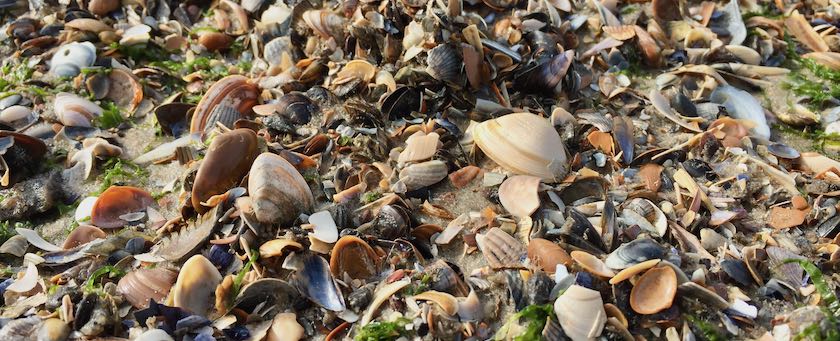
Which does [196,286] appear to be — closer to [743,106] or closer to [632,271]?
[632,271]

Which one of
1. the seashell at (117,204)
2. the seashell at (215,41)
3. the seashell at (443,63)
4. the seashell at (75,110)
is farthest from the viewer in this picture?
the seashell at (215,41)

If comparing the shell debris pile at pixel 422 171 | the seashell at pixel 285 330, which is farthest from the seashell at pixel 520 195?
the seashell at pixel 285 330

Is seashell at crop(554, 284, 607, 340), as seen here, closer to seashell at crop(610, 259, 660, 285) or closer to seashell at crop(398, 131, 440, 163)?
seashell at crop(610, 259, 660, 285)

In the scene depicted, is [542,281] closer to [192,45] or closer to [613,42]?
[613,42]

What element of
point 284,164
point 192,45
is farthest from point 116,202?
point 192,45

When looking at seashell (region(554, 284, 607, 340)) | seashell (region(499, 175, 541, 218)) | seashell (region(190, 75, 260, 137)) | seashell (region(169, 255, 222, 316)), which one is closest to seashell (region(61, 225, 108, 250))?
seashell (region(169, 255, 222, 316))

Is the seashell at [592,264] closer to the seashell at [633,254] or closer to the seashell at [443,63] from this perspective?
the seashell at [633,254]

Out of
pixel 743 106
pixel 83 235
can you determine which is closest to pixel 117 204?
pixel 83 235
